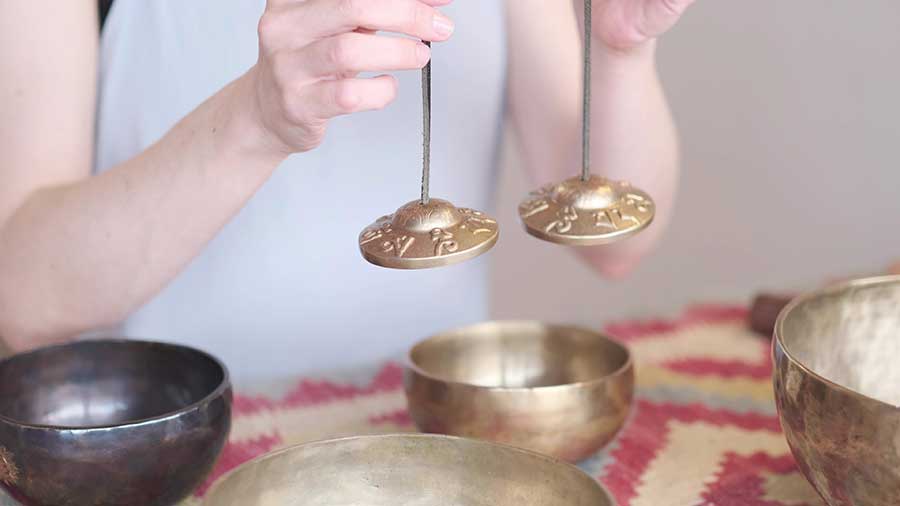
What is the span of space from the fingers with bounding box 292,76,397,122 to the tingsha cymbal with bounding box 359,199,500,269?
7 cm

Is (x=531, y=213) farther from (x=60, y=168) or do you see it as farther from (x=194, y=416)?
(x=60, y=168)

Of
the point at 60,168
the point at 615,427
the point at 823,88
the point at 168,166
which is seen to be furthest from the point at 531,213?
the point at 823,88

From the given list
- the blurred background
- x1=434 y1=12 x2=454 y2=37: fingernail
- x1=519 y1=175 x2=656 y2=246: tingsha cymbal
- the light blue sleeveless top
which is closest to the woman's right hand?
x1=434 y1=12 x2=454 y2=37: fingernail

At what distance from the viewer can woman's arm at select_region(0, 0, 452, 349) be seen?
600 mm

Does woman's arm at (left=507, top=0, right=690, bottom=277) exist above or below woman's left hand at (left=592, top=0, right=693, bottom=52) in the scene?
below

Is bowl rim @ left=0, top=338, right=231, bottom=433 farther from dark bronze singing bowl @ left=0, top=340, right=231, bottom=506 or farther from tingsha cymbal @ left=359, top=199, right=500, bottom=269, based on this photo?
tingsha cymbal @ left=359, top=199, right=500, bottom=269

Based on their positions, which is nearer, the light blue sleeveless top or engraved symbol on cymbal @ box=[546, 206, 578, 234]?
engraved symbol on cymbal @ box=[546, 206, 578, 234]

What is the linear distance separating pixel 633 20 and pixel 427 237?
0.31 m

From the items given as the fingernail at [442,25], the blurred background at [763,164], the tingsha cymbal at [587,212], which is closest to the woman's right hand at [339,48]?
the fingernail at [442,25]

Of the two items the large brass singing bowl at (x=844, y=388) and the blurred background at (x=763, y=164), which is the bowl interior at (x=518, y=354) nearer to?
the large brass singing bowl at (x=844, y=388)

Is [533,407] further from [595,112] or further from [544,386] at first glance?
[595,112]

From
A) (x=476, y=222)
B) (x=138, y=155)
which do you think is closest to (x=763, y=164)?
(x=138, y=155)

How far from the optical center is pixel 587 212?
24.3 inches

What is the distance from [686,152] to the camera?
2152mm
